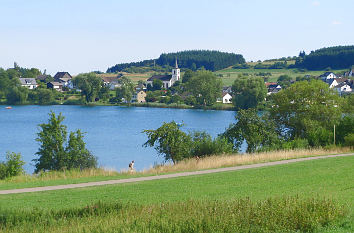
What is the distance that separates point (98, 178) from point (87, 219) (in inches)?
419

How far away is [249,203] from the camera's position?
1054 centimetres

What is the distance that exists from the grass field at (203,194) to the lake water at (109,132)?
61.0 ft

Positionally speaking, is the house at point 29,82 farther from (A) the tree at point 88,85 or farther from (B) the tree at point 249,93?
(B) the tree at point 249,93

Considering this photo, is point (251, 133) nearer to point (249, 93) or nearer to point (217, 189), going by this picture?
point (217, 189)

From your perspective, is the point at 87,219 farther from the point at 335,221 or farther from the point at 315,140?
the point at 315,140

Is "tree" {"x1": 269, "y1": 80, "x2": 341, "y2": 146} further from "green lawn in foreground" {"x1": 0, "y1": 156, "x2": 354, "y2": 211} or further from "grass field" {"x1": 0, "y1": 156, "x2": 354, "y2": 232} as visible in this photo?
"green lawn in foreground" {"x1": 0, "y1": 156, "x2": 354, "y2": 211}

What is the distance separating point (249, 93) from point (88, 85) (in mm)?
43764

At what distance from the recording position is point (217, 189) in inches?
647

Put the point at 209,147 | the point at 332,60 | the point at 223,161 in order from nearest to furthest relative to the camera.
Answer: the point at 223,161, the point at 209,147, the point at 332,60

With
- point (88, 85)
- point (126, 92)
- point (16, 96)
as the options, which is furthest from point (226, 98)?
point (16, 96)

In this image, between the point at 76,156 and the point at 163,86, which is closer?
the point at 76,156

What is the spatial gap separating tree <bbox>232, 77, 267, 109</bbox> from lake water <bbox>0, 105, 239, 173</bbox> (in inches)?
180

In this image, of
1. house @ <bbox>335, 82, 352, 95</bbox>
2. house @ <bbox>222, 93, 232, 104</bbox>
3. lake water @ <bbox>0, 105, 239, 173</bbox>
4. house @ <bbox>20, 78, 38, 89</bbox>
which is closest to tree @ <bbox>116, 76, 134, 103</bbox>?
house @ <bbox>222, 93, 232, 104</bbox>

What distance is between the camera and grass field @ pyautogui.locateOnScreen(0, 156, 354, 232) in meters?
10.1
